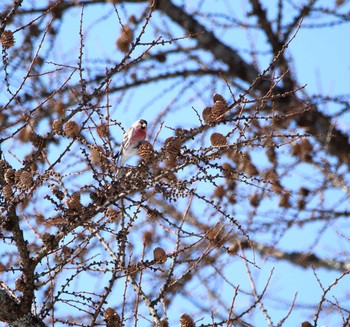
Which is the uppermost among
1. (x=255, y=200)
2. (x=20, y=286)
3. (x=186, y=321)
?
(x=255, y=200)

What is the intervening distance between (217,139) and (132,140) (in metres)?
0.80

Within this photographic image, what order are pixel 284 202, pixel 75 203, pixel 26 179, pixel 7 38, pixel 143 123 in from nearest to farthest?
pixel 26 179 < pixel 75 203 < pixel 7 38 < pixel 143 123 < pixel 284 202

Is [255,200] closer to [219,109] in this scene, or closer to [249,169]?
[249,169]

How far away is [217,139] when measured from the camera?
2.50 m

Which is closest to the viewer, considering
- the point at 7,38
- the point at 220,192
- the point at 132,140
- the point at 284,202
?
the point at 7,38

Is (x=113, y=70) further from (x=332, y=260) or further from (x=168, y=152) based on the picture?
(x=332, y=260)

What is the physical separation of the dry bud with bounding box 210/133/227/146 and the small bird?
2.42ft

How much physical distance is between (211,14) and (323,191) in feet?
6.31

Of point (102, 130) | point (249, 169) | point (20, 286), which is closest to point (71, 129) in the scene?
point (102, 130)

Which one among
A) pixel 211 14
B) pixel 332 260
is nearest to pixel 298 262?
pixel 332 260

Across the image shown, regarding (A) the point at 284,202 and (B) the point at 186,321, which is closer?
(B) the point at 186,321

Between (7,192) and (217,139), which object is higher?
(217,139)

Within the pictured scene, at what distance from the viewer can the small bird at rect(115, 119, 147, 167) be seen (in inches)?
126

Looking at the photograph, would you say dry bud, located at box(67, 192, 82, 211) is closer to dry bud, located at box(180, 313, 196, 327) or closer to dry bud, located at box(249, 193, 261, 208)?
dry bud, located at box(180, 313, 196, 327)
